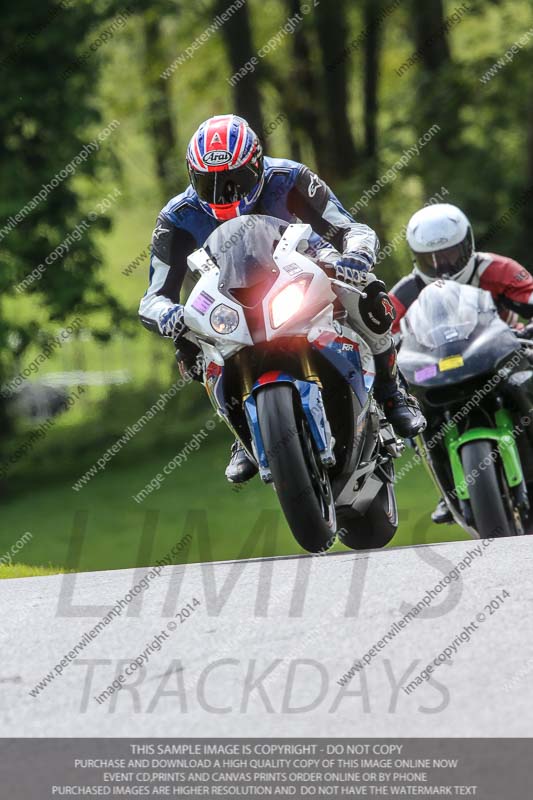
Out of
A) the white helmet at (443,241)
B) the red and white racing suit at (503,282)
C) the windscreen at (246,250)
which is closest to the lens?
the windscreen at (246,250)

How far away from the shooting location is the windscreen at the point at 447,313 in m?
7.21

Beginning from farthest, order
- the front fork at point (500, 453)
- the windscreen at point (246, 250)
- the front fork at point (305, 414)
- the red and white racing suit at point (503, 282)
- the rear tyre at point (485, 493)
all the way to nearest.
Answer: the red and white racing suit at point (503, 282) → the front fork at point (500, 453) → the rear tyre at point (485, 493) → the windscreen at point (246, 250) → the front fork at point (305, 414)

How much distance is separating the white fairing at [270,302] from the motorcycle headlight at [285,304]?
0.6 inches

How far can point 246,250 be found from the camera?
6012 mm

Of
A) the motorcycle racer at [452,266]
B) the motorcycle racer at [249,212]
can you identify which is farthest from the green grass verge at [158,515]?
the motorcycle racer at [249,212]

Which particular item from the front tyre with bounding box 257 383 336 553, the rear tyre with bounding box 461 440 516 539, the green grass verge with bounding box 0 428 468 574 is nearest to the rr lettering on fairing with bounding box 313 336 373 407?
the front tyre with bounding box 257 383 336 553

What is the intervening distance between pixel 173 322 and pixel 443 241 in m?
2.41

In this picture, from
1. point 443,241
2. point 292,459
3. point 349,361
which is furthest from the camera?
point 443,241

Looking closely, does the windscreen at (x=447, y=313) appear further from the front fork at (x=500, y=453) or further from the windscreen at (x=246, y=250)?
the windscreen at (x=246, y=250)

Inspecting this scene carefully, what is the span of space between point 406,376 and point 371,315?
910 millimetres

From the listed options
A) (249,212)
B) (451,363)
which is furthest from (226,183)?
(451,363)

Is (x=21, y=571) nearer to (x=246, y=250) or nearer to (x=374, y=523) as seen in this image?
(x=374, y=523)

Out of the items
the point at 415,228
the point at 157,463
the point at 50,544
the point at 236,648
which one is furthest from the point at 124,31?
the point at 236,648
